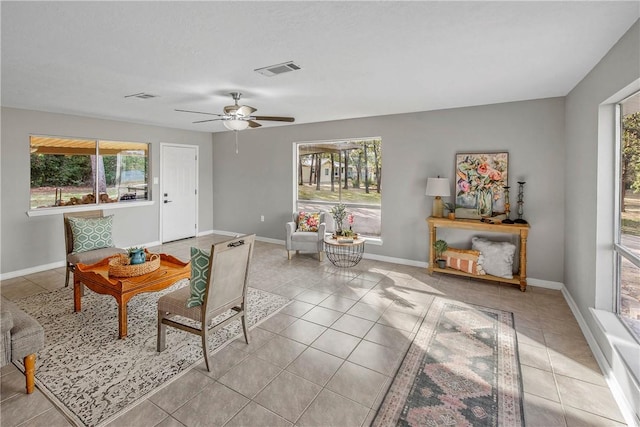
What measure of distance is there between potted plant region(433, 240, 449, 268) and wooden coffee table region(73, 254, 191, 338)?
3304 mm

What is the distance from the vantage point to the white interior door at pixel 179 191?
6535mm

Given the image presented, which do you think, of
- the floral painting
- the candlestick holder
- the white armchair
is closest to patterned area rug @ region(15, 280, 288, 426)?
the white armchair

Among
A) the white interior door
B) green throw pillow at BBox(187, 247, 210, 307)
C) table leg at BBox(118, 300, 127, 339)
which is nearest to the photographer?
green throw pillow at BBox(187, 247, 210, 307)

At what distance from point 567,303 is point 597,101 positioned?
2.21 meters

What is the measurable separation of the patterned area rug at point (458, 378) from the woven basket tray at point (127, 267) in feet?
7.84

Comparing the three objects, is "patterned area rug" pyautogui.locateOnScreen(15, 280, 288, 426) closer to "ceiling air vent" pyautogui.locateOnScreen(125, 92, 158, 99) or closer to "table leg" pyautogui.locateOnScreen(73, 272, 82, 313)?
"table leg" pyautogui.locateOnScreen(73, 272, 82, 313)

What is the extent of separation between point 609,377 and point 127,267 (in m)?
3.94

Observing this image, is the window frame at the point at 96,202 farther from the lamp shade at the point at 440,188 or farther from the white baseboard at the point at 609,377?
the white baseboard at the point at 609,377

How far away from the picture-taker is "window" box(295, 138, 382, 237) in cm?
566

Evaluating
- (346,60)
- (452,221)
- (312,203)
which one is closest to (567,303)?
(452,221)

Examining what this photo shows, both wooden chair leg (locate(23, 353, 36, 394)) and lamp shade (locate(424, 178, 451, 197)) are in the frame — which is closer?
wooden chair leg (locate(23, 353, 36, 394))

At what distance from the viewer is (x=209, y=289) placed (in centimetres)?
234

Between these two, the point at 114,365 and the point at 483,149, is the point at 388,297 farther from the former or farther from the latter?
the point at 114,365

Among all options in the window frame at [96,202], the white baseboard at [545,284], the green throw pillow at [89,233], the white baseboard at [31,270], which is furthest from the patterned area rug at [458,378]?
the window frame at [96,202]
